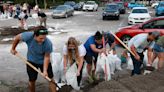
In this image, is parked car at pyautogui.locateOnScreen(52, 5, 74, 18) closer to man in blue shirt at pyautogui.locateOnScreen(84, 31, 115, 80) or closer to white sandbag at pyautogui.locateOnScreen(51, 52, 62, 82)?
white sandbag at pyautogui.locateOnScreen(51, 52, 62, 82)

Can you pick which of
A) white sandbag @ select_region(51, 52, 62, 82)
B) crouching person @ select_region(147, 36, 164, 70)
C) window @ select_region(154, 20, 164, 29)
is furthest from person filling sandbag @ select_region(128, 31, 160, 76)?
window @ select_region(154, 20, 164, 29)

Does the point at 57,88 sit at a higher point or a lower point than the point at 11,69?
higher

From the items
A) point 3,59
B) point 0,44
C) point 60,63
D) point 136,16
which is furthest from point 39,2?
point 60,63

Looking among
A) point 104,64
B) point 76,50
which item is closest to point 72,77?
point 76,50

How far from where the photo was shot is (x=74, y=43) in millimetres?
7785

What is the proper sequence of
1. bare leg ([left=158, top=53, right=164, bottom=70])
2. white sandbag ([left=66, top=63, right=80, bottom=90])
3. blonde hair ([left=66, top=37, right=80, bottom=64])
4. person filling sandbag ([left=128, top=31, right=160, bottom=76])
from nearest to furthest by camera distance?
1. blonde hair ([left=66, top=37, right=80, bottom=64])
2. white sandbag ([left=66, top=63, right=80, bottom=90])
3. person filling sandbag ([left=128, top=31, right=160, bottom=76])
4. bare leg ([left=158, top=53, right=164, bottom=70])

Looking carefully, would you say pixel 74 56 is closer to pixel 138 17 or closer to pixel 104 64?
pixel 104 64

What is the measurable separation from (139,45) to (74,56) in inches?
64.2

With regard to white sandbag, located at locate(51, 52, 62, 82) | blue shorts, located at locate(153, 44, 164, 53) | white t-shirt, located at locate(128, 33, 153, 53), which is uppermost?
white t-shirt, located at locate(128, 33, 153, 53)

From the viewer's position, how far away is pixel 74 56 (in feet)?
26.8

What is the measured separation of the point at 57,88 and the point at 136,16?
1903 cm

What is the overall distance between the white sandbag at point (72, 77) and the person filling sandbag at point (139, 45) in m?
1.48

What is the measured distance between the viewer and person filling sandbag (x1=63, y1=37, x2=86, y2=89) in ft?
25.7

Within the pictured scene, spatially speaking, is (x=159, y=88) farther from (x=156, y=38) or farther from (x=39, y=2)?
(x=39, y=2)
